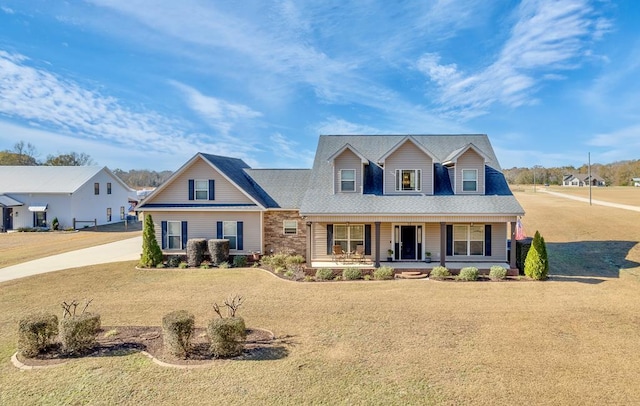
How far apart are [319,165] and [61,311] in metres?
14.8

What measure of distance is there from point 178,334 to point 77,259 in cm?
1789

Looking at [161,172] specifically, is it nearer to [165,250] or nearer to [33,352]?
[165,250]

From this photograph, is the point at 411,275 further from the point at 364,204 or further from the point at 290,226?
the point at 290,226

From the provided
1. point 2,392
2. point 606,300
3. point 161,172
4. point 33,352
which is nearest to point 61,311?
point 33,352

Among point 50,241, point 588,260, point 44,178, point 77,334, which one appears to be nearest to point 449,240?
point 588,260

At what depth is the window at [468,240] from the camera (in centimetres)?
2006

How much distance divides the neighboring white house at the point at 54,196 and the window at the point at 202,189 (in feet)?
82.4

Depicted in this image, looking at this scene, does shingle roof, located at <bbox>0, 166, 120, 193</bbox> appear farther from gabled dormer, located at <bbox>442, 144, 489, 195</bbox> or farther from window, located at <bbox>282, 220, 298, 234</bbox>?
gabled dormer, located at <bbox>442, 144, 489, 195</bbox>

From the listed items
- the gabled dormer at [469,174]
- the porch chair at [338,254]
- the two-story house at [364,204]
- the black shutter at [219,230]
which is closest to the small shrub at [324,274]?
the two-story house at [364,204]

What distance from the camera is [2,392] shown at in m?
7.70

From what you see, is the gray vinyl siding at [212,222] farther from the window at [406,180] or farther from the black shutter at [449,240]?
the black shutter at [449,240]

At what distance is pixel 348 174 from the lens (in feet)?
68.4

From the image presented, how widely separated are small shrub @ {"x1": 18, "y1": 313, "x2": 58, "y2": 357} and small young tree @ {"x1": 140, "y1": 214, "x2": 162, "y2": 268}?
11.4m

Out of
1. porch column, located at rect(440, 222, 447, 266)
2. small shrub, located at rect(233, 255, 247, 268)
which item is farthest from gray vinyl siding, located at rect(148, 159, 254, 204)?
porch column, located at rect(440, 222, 447, 266)
